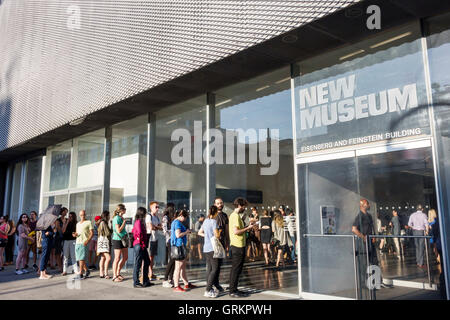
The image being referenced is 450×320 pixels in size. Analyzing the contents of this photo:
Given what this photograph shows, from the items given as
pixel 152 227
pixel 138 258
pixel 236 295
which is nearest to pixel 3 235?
pixel 152 227

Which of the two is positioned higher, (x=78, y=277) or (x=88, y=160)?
(x=88, y=160)

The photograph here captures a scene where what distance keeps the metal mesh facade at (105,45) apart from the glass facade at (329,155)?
60.0 inches

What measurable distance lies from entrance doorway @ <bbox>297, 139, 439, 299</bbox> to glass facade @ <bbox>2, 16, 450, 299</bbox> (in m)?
0.02

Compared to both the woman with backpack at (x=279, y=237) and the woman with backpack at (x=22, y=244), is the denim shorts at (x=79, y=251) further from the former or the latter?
the woman with backpack at (x=279, y=237)

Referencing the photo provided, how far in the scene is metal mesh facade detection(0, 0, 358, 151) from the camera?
760cm

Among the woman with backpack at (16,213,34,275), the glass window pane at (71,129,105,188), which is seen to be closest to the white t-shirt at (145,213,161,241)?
the glass window pane at (71,129,105,188)

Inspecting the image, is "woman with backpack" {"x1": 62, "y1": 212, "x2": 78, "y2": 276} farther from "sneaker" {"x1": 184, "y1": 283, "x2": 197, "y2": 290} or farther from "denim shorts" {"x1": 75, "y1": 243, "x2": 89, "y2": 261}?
"sneaker" {"x1": 184, "y1": 283, "x2": 197, "y2": 290}

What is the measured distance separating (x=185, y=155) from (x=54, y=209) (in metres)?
3.98

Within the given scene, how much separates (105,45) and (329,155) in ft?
25.4

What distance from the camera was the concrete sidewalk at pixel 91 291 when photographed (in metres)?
7.79

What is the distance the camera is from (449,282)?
19.0 feet

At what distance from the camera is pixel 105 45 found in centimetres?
1161

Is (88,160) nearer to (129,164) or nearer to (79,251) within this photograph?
(129,164)

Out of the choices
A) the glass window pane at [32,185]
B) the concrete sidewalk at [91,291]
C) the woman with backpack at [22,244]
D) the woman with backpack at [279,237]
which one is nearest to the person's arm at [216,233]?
the concrete sidewalk at [91,291]
